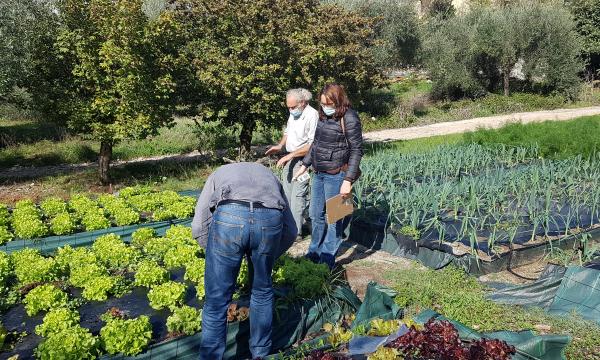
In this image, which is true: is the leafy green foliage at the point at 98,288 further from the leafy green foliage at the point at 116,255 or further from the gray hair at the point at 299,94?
the gray hair at the point at 299,94

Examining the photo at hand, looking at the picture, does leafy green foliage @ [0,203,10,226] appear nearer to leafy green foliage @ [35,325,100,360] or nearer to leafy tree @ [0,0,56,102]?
leafy tree @ [0,0,56,102]

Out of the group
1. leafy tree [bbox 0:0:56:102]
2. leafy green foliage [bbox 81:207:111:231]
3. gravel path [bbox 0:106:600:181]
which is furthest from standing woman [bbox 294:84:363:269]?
gravel path [bbox 0:106:600:181]

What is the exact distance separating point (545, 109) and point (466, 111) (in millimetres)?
4187

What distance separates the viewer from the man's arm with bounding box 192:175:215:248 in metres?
3.62

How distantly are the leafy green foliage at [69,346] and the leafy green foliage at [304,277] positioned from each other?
1750mm

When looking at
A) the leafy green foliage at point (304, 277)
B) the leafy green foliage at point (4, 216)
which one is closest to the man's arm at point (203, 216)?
the leafy green foliage at point (304, 277)

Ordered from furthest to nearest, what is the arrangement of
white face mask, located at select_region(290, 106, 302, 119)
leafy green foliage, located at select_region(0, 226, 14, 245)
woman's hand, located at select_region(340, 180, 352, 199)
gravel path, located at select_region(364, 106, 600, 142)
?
gravel path, located at select_region(364, 106, 600, 142)
leafy green foliage, located at select_region(0, 226, 14, 245)
white face mask, located at select_region(290, 106, 302, 119)
woman's hand, located at select_region(340, 180, 352, 199)

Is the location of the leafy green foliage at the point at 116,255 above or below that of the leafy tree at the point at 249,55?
below

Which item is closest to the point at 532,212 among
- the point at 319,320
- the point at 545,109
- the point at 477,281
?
the point at 477,281

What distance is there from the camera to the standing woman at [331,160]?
523 centimetres

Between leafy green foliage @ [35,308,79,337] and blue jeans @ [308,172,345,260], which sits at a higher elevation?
blue jeans @ [308,172,345,260]

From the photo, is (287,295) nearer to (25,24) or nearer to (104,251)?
(104,251)

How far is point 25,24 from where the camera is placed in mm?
10609

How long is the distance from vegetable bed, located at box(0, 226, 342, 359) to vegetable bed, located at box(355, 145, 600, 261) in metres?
1.94
